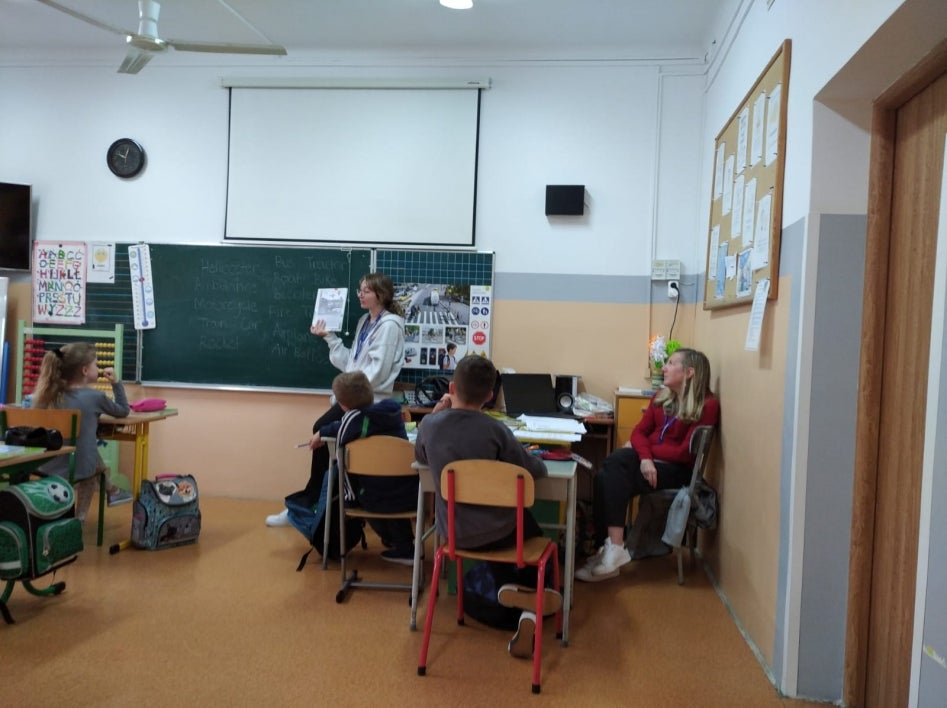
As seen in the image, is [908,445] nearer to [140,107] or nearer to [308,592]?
[308,592]

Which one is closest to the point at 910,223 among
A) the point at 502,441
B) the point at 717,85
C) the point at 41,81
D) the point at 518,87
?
the point at 502,441

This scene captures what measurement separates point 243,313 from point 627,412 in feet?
9.10

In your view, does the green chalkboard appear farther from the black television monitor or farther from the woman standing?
the black television monitor

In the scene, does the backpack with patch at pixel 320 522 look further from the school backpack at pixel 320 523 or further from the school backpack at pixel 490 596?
the school backpack at pixel 490 596

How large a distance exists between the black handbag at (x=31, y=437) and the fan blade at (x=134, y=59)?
2055 millimetres

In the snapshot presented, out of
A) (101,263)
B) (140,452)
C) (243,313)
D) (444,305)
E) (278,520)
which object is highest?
(101,263)

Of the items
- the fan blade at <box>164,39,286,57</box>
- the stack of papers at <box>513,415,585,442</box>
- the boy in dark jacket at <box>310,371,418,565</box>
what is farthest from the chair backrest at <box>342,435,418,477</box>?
the fan blade at <box>164,39,286,57</box>

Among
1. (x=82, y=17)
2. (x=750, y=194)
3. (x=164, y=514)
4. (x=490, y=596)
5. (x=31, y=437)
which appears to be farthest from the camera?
(x=164, y=514)

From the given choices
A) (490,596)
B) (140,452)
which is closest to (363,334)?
(140,452)

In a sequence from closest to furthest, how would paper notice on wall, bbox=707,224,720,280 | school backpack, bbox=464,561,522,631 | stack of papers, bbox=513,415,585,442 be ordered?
school backpack, bbox=464,561,522,631, stack of papers, bbox=513,415,585,442, paper notice on wall, bbox=707,224,720,280

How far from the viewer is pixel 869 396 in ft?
7.82

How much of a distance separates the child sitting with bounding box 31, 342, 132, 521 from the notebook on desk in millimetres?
2297

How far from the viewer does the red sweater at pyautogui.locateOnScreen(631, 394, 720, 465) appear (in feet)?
12.1

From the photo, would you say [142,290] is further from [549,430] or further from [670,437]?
[670,437]
